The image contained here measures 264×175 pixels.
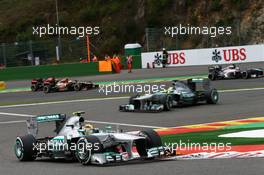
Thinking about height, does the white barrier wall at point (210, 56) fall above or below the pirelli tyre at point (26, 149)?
above

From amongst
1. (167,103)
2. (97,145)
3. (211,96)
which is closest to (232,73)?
(211,96)

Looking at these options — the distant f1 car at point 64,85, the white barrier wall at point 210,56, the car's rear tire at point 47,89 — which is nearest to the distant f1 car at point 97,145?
the distant f1 car at point 64,85

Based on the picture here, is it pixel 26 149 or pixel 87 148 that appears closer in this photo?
pixel 87 148

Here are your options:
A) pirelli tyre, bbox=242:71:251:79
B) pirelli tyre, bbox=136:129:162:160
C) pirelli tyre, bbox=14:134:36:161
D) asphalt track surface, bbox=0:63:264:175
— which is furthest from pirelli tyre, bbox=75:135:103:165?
pirelli tyre, bbox=242:71:251:79

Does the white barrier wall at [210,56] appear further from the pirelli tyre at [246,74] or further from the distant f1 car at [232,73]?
the pirelli tyre at [246,74]

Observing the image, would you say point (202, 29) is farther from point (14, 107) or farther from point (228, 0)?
point (14, 107)

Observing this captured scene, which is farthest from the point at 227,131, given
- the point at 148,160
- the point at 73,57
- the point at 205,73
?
the point at 73,57

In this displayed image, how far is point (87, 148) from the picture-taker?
11875 millimetres

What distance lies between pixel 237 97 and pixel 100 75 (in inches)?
869

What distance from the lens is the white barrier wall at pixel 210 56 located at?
4606 centimetres

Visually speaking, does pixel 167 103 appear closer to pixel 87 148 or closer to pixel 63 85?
pixel 87 148

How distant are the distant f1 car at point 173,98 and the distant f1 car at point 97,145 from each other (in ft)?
30.7

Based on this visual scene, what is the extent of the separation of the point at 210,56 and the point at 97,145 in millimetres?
36256

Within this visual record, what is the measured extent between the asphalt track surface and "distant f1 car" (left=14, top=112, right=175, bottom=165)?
0.56 ft
